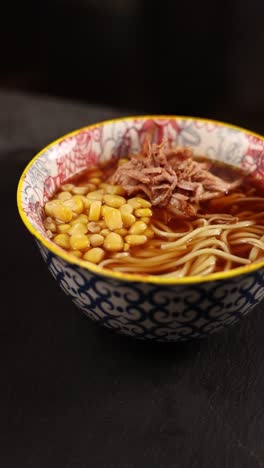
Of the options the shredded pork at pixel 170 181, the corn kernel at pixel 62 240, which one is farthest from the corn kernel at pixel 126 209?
the corn kernel at pixel 62 240

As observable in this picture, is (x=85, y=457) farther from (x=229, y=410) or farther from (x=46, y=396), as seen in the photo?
(x=229, y=410)

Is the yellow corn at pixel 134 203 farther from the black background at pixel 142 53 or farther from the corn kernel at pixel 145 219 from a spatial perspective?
the black background at pixel 142 53

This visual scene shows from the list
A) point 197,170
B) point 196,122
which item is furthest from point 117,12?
point 197,170

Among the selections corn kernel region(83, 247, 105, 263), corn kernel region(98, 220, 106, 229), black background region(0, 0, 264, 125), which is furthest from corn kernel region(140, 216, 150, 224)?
black background region(0, 0, 264, 125)

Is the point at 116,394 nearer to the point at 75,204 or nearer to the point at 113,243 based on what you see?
the point at 113,243

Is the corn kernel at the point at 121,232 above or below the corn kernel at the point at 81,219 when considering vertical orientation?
below

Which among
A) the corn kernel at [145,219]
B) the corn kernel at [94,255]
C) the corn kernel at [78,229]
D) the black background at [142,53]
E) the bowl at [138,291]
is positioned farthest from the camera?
the black background at [142,53]
